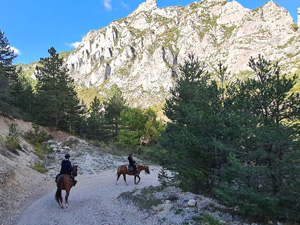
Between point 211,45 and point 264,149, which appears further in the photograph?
point 211,45

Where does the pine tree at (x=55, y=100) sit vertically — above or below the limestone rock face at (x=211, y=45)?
below

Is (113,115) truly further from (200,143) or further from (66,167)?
(200,143)

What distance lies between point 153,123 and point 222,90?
3358 cm

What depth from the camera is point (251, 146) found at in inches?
324

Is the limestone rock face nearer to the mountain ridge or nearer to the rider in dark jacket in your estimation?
the mountain ridge

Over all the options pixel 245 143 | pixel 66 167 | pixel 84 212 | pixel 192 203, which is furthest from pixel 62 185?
pixel 245 143

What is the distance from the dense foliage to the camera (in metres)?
6.80

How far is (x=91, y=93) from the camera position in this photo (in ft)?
637

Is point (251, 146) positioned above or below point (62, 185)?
above

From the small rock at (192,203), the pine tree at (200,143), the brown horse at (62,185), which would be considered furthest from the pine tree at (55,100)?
the small rock at (192,203)

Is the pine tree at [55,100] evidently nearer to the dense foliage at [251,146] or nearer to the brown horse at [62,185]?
the brown horse at [62,185]

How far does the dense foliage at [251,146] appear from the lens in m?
6.80

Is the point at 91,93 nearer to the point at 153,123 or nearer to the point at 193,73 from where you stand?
the point at 153,123

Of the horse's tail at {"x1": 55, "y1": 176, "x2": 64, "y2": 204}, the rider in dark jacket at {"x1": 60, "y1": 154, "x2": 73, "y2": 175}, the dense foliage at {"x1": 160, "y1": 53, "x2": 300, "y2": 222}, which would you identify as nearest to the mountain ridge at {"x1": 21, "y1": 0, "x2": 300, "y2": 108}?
the rider in dark jacket at {"x1": 60, "y1": 154, "x2": 73, "y2": 175}
